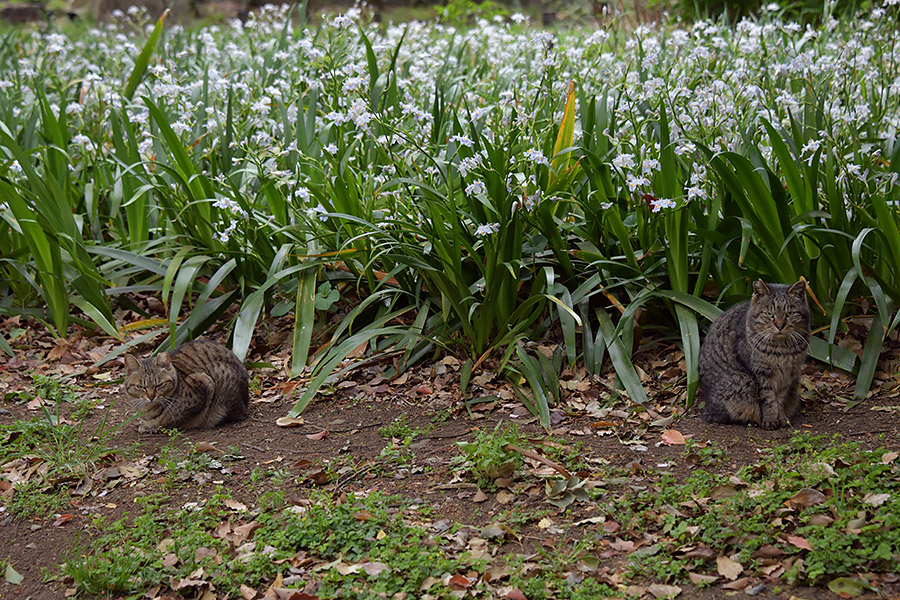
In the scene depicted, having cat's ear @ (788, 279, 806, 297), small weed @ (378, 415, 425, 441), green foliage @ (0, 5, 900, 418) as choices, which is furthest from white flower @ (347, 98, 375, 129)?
cat's ear @ (788, 279, 806, 297)

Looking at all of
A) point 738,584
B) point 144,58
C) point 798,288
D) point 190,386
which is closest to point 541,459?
point 738,584

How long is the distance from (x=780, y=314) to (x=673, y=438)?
661 mm

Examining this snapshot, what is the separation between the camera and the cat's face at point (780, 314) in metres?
3.39

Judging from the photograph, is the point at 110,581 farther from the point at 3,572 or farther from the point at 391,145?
the point at 391,145

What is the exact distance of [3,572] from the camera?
9.77 feet

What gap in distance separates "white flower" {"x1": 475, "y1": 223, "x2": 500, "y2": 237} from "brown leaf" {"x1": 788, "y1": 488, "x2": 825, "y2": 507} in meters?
Answer: 1.68

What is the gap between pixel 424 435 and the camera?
376 centimetres

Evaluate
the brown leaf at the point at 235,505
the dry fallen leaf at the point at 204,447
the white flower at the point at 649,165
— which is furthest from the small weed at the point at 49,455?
the white flower at the point at 649,165

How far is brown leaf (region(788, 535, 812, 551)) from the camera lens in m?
2.68

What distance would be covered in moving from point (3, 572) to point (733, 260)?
10.9 ft

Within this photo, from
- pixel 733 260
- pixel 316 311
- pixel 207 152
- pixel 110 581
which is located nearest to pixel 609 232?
pixel 733 260

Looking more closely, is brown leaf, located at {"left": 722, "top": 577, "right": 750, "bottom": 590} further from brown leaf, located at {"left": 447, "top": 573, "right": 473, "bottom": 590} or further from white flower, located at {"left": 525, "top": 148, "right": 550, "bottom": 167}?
white flower, located at {"left": 525, "top": 148, "right": 550, "bottom": 167}

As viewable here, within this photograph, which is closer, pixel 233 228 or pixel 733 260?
pixel 733 260

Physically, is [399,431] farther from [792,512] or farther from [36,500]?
[792,512]
